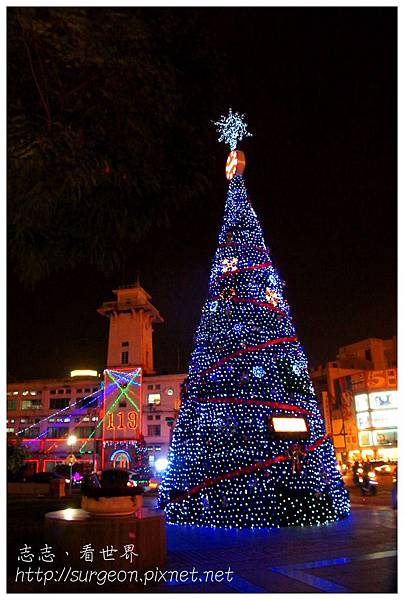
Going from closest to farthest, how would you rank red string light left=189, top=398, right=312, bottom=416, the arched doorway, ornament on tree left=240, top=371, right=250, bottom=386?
red string light left=189, top=398, right=312, bottom=416 < ornament on tree left=240, top=371, right=250, bottom=386 < the arched doorway

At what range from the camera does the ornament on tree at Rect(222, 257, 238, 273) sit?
1239 cm

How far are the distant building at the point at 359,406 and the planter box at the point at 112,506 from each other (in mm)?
42137

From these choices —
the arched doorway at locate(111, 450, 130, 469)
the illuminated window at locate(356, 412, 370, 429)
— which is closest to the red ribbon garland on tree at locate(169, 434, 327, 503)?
the arched doorway at locate(111, 450, 130, 469)

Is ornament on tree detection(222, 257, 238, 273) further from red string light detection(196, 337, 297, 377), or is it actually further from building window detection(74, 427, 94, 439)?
building window detection(74, 427, 94, 439)

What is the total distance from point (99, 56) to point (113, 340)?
157ft

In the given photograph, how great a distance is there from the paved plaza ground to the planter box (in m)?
0.96

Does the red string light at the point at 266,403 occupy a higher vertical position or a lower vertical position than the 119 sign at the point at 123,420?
→ higher

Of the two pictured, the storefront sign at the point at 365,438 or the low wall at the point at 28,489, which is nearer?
the low wall at the point at 28,489

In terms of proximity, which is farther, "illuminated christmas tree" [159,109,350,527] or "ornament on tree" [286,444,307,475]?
"ornament on tree" [286,444,307,475]

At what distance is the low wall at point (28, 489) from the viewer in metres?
25.4

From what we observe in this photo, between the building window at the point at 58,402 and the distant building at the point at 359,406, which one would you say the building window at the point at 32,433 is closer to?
the building window at the point at 58,402

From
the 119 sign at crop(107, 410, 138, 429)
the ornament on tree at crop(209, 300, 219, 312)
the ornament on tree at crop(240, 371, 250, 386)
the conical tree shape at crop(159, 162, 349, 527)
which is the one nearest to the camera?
the conical tree shape at crop(159, 162, 349, 527)

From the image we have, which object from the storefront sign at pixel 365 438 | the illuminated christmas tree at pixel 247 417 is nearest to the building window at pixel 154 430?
the storefront sign at pixel 365 438

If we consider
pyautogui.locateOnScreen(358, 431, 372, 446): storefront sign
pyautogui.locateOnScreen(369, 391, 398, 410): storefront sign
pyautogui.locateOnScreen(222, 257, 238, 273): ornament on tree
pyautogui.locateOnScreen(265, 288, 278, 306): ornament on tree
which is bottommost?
pyautogui.locateOnScreen(358, 431, 372, 446): storefront sign
